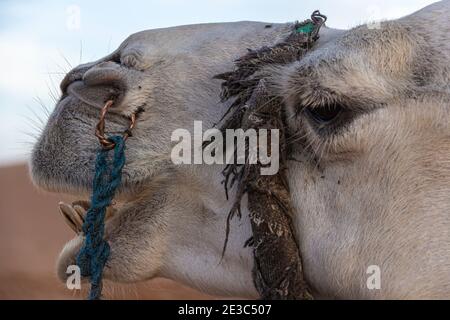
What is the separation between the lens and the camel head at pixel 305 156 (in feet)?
8.21

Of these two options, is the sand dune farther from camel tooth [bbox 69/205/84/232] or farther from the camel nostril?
the camel nostril

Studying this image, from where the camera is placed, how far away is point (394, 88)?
2562 millimetres

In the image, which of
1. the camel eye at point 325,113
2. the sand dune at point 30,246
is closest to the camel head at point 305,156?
the camel eye at point 325,113

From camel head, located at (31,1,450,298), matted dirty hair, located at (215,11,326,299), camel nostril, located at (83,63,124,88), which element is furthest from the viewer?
camel nostril, located at (83,63,124,88)

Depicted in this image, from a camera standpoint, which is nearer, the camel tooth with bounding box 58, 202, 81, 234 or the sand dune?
the camel tooth with bounding box 58, 202, 81, 234

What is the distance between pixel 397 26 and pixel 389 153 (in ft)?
1.56

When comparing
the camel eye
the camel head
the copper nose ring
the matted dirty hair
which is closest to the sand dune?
the camel head

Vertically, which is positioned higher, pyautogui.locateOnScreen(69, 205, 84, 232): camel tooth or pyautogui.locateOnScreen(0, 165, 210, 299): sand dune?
pyautogui.locateOnScreen(69, 205, 84, 232): camel tooth

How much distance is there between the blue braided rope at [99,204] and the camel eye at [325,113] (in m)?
0.70

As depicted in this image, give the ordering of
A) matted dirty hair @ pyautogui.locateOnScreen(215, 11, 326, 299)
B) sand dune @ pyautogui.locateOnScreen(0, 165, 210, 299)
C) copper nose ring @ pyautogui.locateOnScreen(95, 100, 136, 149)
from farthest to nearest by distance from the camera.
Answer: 1. sand dune @ pyautogui.locateOnScreen(0, 165, 210, 299)
2. copper nose ring @ pyautogui.locateOnScreen(95, 100, 136, 149)
3. matted dirty hair @ pyautogui.locateOnScreen(215, 11, 326, 299)

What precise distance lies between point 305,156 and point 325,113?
0.17 metres

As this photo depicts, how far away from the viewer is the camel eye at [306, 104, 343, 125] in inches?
101

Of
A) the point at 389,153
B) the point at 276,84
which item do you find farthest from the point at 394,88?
the point at 276,84

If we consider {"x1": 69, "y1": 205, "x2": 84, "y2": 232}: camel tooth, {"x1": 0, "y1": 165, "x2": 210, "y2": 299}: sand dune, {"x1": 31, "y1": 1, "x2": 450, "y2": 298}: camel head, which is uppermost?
{"x1": 31, "y1": 1, "x2": 450, "y2": 298}: camel head
